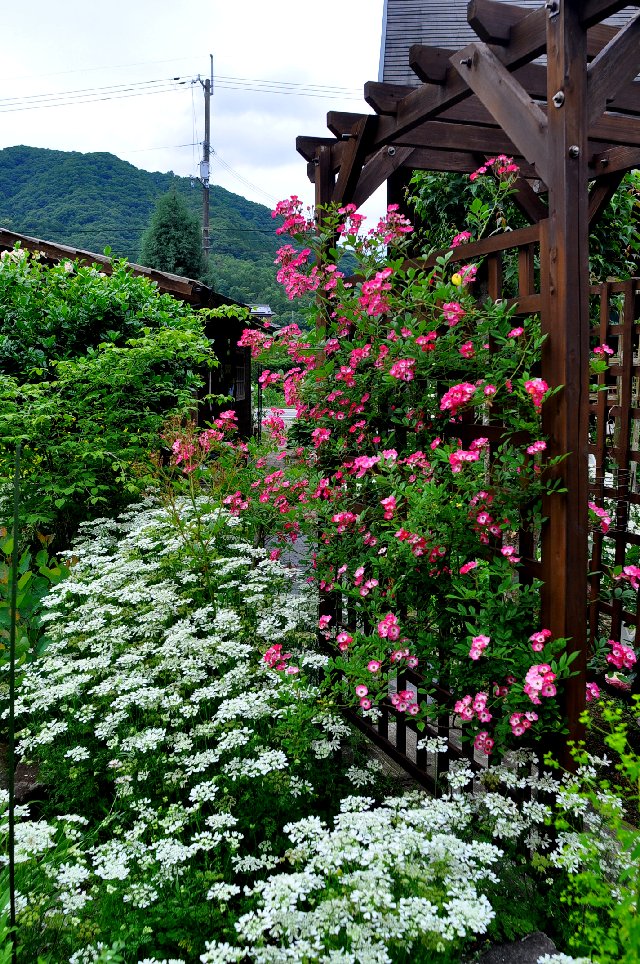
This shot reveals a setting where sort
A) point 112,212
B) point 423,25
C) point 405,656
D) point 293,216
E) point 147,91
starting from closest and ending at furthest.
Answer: point 405,656
point 293,216
point 423,25
point 112,212
point 147,91

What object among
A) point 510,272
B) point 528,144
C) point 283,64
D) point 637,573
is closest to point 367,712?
point 637,573

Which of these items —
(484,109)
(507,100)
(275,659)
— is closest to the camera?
(507,100)

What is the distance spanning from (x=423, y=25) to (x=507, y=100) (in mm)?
6052

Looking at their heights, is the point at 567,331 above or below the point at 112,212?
below

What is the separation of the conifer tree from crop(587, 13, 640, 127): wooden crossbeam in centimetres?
1919

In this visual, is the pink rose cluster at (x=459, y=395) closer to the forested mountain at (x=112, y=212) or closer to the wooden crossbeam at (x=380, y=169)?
the wooden crossbeam at (x=380, y=169)

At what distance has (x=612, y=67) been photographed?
1.88 meters

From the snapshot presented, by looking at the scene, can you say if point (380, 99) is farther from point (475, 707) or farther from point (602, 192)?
point (475, 707)

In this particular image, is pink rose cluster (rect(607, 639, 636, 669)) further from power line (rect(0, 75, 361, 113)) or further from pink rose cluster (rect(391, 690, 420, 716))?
power line (rect(0, 75, 361, 113))

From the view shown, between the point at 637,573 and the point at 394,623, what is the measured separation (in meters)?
0.88

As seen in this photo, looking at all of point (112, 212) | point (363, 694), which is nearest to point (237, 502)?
point (363, 694)

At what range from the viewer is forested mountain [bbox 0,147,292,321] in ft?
81.5

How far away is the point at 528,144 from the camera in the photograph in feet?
6.40

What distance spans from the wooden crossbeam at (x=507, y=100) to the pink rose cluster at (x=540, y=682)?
54.5 inches
